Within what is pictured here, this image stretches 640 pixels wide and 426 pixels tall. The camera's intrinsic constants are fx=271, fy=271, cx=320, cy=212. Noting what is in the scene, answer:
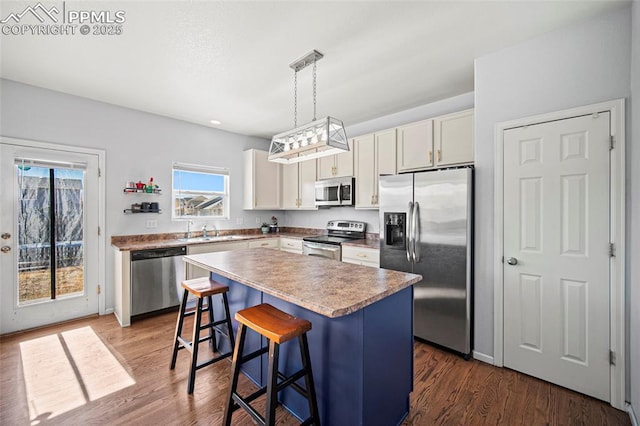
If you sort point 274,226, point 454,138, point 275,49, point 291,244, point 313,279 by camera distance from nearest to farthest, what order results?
point 313,279 → point 275,49 → point 454,138 → point 291,244 → point 274,226

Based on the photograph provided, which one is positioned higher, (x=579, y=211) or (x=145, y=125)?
(x=145, y=125)

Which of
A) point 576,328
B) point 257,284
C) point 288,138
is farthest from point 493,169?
point 257,284

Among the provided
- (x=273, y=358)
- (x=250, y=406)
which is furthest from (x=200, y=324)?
(x=273, y=358)

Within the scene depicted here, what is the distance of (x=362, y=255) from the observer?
3449 millimetres

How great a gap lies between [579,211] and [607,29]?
1.29 metres

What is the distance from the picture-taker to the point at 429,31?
211 centimetres

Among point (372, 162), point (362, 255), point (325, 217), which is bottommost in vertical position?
point (362, 255)

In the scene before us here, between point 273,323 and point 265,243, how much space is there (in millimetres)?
3151

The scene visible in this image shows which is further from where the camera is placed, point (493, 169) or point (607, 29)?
point (493, 169)

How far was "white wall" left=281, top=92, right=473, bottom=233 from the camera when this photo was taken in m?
3.38

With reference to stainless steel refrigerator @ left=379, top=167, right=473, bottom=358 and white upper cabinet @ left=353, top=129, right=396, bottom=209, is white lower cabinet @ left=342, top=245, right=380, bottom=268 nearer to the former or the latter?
stainless steel refrigerator @ left=379, top=167, right=473, bottom=358

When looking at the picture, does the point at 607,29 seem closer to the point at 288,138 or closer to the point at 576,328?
the point at 576,328

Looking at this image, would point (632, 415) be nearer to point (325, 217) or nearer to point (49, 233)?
point (325, 217)

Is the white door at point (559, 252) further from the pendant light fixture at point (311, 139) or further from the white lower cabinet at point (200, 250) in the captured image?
the white lower cabinet at point (200, 250)
